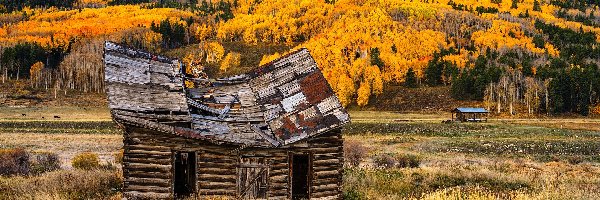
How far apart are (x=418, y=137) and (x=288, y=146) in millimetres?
38479

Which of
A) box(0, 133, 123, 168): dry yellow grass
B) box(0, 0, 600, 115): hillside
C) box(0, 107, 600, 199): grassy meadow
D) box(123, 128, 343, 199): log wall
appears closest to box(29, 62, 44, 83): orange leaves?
box(0, 0, 600, 115): hillside

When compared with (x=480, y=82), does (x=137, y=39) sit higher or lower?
higher

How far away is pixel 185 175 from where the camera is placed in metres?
18.8

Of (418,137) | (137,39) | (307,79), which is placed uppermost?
(137,39)

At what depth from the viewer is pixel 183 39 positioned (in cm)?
19125

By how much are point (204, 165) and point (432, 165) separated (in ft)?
55.5

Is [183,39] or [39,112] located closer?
[39,112]

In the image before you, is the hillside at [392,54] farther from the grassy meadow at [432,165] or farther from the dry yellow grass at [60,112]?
the grassy meadow at [432,165]

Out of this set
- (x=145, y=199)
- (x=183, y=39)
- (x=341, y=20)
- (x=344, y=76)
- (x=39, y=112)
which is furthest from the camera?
(x=183, y=39)

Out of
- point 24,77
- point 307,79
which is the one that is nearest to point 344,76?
point 24,77

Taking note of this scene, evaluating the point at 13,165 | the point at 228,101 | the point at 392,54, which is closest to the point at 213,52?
the point at 392,54

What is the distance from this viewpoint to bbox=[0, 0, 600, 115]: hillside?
106812 millimetres

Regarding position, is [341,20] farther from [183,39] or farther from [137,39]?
[137,39]

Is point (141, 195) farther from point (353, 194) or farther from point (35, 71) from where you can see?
point (35, 71)
